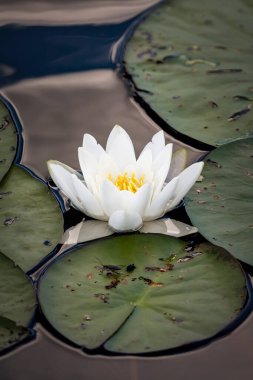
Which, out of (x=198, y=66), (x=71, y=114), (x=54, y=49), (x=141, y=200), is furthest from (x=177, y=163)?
(x=54, y=49)

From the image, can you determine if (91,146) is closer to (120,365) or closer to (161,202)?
(161,202)

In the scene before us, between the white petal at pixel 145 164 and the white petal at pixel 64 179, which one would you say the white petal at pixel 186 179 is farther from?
the white petal at pixel 64 179

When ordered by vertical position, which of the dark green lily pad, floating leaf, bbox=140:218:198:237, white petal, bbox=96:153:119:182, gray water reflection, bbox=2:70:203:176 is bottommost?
the dark green lily pad

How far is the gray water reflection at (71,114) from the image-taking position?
2953mm

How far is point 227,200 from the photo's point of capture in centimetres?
260

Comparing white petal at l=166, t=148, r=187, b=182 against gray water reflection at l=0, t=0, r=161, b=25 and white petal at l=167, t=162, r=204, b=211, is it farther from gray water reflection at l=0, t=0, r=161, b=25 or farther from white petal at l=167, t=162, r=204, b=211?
gray water reflection at l=0, t=0, r=161, b=25

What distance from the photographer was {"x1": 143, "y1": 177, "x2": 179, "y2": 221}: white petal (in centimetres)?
239

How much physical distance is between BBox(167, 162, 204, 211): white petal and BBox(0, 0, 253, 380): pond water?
1.37 ft

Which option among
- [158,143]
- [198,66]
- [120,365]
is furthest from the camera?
[198,66]

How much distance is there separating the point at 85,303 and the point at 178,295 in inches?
13.7

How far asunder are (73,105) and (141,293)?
1.38m

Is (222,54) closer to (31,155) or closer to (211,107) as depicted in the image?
(211,107)

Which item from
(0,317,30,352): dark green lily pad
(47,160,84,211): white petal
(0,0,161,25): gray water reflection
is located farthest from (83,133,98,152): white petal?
(0,0,161,25): gray water reflection

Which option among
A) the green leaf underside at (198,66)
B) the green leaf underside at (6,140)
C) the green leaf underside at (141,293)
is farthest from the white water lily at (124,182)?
the green leaf underside at (198,66)
